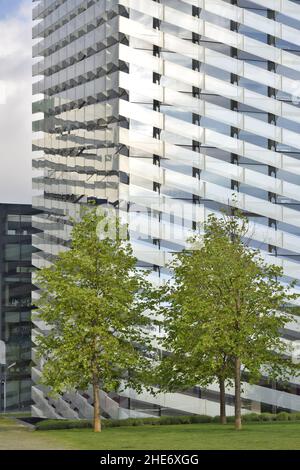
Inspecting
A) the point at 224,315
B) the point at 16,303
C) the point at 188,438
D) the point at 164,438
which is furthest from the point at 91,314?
the point at 16,303

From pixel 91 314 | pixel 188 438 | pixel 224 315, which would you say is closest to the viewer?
pixel 188 438

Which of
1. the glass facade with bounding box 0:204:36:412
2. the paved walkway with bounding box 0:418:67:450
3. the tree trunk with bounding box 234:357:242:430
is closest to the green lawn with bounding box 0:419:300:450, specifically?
the paved walkway with bounding box 0:418:67:450

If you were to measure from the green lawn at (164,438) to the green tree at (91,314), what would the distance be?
6.99 ft

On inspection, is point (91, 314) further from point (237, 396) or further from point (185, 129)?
point (185, 129)

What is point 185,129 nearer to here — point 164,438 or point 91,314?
point 91,314

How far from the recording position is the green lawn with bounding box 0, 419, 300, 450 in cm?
3303

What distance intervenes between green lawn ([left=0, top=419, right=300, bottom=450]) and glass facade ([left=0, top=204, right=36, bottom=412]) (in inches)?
1420

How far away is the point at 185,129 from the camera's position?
52781 millimetres

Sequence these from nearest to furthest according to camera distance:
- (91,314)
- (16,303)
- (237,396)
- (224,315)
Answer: (224,315) → (91,314) → (237,396) → (16,303)

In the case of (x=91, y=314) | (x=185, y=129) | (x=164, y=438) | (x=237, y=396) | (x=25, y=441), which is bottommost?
(x=25, y=441)

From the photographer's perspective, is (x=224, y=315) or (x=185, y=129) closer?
(x=224, y=315)

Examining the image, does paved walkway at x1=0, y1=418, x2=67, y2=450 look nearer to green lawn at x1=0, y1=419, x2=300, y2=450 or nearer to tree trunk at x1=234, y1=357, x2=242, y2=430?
green lawn at x1=0, y1=419, x2=300, y2=450

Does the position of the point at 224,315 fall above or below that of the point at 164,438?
above

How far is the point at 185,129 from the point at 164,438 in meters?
20.0
